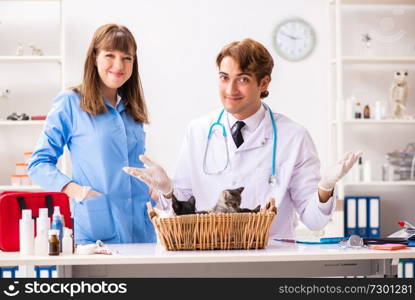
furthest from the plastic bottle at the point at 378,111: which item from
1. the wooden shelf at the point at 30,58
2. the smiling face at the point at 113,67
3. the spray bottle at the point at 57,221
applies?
the spray bottle at the point at 57,221

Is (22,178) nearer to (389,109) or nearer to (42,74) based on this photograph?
(42,74)

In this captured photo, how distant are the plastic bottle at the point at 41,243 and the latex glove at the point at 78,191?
13.9 inches

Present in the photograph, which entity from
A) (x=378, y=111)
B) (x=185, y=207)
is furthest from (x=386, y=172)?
(x=185, y=207)

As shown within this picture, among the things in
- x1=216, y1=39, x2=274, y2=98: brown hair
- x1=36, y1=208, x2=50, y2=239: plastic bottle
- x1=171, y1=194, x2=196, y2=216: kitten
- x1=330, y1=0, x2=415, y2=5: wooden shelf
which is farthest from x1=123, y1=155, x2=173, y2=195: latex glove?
x1=330, y1=0, x2=415, y2=5: wooden shelf

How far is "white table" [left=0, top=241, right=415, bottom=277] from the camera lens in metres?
2.18

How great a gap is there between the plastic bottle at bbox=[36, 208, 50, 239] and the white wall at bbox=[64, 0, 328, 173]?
263cm

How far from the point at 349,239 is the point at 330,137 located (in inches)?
101

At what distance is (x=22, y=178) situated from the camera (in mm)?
4691

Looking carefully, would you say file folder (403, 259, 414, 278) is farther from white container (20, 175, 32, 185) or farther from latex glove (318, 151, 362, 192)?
latex glove (318, 151, 362, 192)

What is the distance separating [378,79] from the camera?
16.7 feet

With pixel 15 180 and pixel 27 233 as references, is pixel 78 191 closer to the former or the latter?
pixel 27 233

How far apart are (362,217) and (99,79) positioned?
8.03 ft

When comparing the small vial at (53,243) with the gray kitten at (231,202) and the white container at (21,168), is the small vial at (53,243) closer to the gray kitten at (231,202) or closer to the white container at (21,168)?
the gray kitten at (231,202)

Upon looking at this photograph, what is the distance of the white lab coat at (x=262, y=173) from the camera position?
Result: 2664 mm
